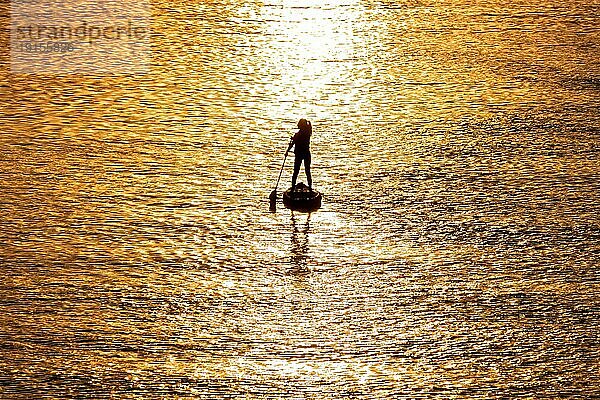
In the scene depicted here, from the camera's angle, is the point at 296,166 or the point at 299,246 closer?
the point at 299,246

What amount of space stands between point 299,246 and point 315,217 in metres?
0.74

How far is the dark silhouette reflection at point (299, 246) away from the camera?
12117mm

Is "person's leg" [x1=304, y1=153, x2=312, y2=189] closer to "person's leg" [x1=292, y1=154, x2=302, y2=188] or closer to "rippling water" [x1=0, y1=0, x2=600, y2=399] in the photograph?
"person's leg" [x1=292, y1=154, x2=302, y2=188]

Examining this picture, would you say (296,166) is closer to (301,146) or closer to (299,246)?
(301,146)

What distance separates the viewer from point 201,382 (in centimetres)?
1017

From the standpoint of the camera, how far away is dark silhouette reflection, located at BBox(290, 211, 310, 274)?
1212cm

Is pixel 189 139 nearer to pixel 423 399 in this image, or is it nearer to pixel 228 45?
pixel 228 45

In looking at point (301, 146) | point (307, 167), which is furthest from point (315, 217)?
point (301, 146)

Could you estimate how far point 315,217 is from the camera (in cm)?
1317

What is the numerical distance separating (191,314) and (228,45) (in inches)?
323

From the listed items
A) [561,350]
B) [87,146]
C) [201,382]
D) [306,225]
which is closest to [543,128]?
[306,225]

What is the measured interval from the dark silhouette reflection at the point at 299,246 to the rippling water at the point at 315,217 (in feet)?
0.08

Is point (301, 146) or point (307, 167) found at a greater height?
point (301, 146)

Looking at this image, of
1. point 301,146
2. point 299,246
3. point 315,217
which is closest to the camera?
point 299,246
